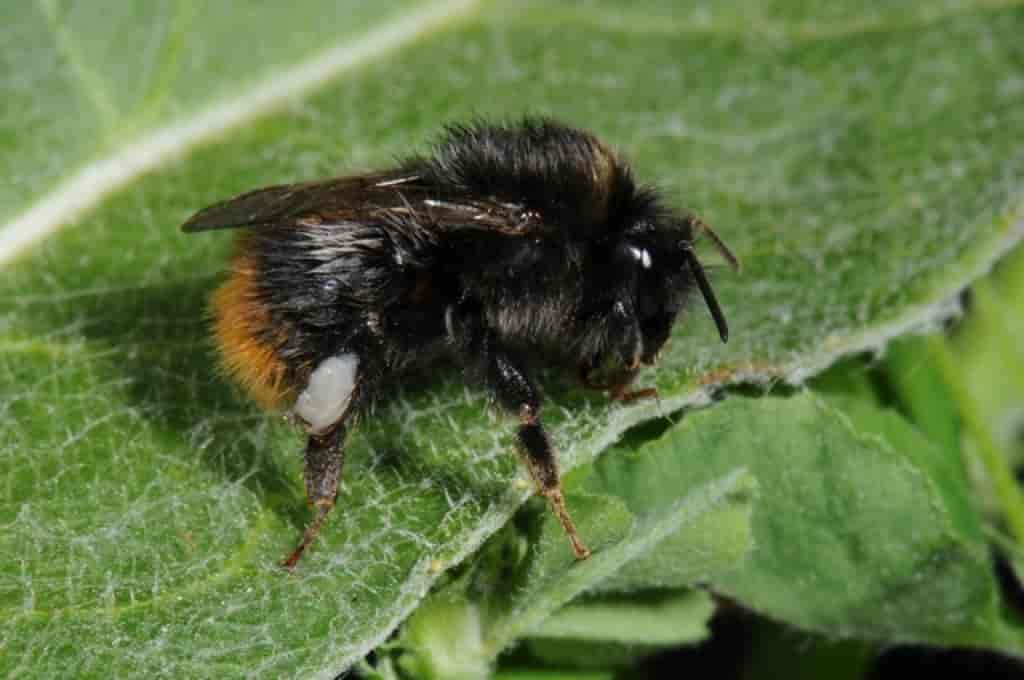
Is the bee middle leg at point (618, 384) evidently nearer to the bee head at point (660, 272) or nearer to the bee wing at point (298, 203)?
the bee head at point (660, 272)

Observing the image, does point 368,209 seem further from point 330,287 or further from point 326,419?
point 326,419

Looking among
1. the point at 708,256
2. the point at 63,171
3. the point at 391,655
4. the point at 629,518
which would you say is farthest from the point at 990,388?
the point at 63,171

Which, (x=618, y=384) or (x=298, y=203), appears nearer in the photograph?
(x=298, y=203)

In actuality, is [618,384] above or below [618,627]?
above

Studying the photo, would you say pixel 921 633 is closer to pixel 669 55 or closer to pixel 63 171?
pixel 669 55

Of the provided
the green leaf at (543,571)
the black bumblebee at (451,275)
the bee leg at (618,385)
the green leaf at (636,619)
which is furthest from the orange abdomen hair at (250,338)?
the green leaf at (636,619)

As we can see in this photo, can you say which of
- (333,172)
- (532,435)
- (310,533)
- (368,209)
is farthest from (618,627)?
(333,172)
